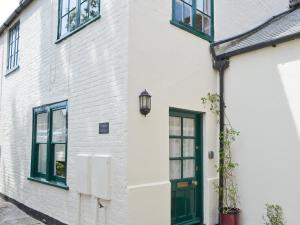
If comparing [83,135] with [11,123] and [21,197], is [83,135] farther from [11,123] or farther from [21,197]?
[11,123]

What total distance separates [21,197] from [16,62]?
415 centimetres

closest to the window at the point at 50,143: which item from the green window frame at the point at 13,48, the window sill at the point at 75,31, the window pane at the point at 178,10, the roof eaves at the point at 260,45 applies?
the window sill at the point at 75,31

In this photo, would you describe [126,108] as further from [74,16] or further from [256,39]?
[256,39]

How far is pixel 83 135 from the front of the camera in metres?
6.03

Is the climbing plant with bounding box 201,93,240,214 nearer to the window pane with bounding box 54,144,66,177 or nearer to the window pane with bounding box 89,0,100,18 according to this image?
the window pane with bounding box 89,0,100,18

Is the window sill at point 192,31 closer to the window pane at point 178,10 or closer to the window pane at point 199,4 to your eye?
the window pane at point 178,10

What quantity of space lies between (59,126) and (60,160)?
767 millimetres

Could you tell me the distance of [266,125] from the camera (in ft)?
20.0

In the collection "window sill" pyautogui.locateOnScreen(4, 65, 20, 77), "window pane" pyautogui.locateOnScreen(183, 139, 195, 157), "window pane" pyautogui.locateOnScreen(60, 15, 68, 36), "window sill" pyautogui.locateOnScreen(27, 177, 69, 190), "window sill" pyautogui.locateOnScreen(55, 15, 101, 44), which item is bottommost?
"window sill" pyautogui.locateOnScreen(27, 177, 69, 190)

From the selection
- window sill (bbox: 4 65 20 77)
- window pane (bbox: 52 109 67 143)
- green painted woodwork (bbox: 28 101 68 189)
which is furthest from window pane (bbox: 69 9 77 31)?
window sill (bbox: 4 65 20 77)

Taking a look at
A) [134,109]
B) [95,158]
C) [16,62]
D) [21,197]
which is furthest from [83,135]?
[16,62]

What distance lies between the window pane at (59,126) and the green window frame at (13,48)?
3277 millimetres

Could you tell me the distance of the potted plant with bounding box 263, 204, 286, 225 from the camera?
5.42m

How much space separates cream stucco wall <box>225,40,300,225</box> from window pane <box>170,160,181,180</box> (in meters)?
1.32
